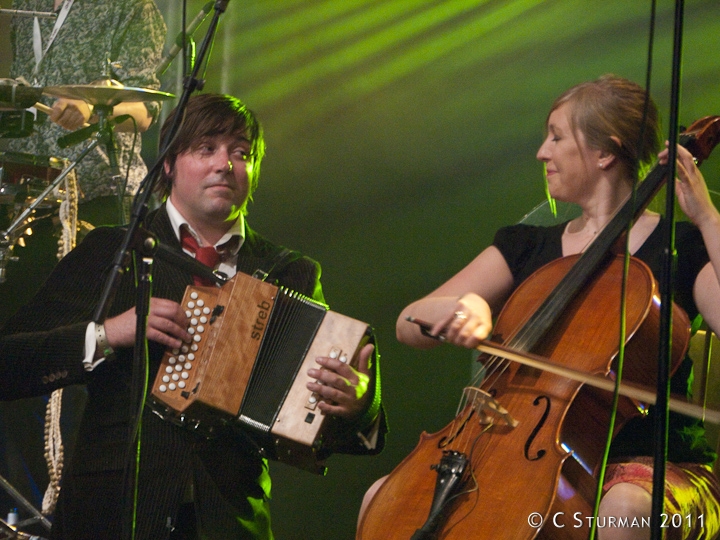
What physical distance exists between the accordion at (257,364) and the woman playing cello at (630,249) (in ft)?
0.73

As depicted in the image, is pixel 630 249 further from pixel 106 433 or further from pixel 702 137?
pixel 106 433

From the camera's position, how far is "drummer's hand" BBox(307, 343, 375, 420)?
5.69ft

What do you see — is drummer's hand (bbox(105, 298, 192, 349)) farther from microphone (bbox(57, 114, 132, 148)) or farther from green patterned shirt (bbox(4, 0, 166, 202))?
green patterned shirt (bbox(4, 0, 166, 202))

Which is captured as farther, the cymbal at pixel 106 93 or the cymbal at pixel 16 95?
A: the cymbal at pixel 106 93

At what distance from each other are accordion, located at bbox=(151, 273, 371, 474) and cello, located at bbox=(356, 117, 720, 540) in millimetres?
273

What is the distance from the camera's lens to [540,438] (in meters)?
1.43

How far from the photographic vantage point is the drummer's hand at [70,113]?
8.80ft

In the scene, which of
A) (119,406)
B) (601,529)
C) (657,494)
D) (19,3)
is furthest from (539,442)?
(19,3)

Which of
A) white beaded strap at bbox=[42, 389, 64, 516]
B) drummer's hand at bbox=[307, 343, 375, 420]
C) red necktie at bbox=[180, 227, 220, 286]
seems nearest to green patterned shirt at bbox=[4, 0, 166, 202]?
white beaded strap at bbox=[42, 389, 64, 516]

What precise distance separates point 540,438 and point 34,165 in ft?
6.29

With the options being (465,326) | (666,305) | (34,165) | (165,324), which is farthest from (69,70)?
(666,305)

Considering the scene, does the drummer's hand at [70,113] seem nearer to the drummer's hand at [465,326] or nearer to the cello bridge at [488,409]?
the drummer's hand at [465,326]

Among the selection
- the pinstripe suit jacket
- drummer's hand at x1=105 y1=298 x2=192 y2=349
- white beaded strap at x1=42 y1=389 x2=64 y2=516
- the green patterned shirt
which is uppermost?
Answer: the green patterned shirt

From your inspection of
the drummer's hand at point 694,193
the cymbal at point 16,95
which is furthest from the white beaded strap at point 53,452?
the drummer's hand at point 694,193
